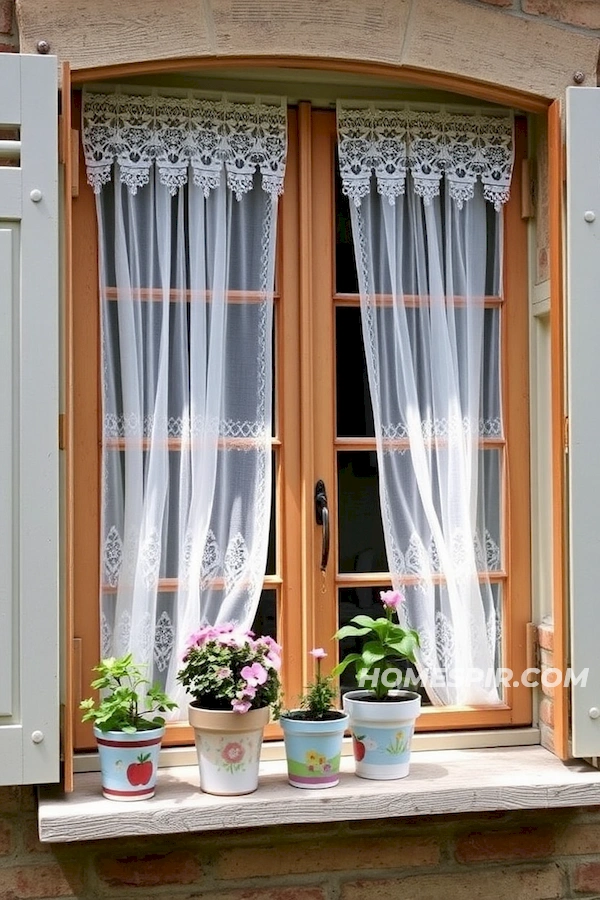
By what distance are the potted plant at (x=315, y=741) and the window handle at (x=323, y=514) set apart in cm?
30

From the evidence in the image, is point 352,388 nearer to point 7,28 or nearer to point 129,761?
point 129,761

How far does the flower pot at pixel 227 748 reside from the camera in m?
2.71

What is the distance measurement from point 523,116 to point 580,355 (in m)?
0.75

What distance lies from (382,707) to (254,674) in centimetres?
34

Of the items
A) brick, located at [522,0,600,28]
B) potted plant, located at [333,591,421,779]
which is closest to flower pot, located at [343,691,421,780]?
potted plant, located at [333,591,421,779]

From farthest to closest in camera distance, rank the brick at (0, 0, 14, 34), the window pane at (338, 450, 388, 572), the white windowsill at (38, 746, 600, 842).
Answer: the window pane at (338, 450, 388, 572) < the brick at (0, 0, 14, 34) < the white windowsill at (38, 746, 600, 842)

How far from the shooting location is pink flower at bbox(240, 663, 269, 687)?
2.69m

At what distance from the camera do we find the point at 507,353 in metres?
3.18

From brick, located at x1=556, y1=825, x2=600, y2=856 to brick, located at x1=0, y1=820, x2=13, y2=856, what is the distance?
4.51 feet

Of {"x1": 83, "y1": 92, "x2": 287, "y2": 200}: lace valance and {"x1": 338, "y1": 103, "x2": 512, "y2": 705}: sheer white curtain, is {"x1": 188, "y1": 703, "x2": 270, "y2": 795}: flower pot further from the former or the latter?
{"x1": 83, "y1": 92, "x2": 287, "y2": 200}: lace valance

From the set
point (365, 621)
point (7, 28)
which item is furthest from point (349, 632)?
point (7, 28)

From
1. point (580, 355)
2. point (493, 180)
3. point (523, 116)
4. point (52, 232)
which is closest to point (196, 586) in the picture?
point (52, 232)

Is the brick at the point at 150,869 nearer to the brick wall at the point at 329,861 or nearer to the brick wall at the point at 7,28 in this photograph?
the brick wall at the point at 329,861

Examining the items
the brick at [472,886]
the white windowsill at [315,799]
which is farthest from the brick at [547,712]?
the brick at [472,886]
